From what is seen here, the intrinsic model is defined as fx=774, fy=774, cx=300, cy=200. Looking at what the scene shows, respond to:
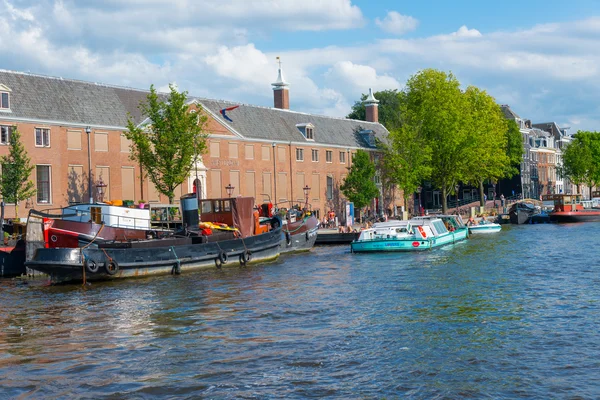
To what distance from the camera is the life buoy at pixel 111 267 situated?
35.4 m

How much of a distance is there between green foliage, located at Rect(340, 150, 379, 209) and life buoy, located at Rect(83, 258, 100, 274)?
55623 millimetres

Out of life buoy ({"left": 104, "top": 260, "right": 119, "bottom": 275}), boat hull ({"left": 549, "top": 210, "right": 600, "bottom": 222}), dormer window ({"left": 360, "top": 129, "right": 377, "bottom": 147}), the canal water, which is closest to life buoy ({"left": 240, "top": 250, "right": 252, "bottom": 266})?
the canal water

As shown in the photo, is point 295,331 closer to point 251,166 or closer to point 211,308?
point 211,308

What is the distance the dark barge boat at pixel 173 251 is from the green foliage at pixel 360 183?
40.2 m

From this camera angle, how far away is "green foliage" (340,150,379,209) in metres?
88.8

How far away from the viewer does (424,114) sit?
289 ft

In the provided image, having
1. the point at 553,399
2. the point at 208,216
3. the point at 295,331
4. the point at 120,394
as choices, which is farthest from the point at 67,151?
the point at 553,399

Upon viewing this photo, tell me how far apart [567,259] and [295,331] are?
24.1m

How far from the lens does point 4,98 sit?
57062 mm

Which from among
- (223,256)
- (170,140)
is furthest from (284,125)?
(223,256)

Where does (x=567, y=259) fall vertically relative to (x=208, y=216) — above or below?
below

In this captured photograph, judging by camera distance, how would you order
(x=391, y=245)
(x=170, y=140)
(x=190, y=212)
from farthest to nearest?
(x=170, y=140)
(x=391, y=245)
(x=190, y=212)

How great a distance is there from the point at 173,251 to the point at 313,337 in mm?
19739

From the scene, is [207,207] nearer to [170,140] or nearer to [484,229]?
[170,140]
